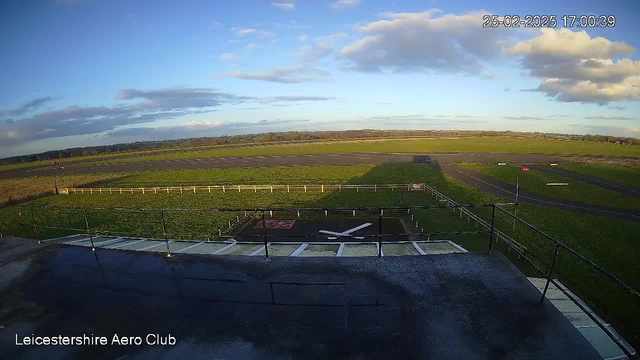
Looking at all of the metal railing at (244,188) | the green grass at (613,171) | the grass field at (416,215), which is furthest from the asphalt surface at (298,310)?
the green grass at (613,171)

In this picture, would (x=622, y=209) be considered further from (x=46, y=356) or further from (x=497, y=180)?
(x=46, y=356)

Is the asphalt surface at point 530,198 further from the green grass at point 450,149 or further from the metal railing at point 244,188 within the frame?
the green grass at point 450,149

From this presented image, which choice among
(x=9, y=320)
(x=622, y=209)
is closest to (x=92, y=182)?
(x=9, y=320)

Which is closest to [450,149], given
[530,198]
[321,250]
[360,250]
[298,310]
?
[530,198]

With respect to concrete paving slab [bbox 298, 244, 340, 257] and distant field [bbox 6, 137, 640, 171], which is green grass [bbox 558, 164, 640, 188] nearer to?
distant field [bbox 6, 137, 640, 171]

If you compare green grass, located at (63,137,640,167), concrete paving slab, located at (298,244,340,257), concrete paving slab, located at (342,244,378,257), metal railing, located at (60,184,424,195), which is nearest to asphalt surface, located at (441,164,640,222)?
metal railing, located at (60,184,424,195)

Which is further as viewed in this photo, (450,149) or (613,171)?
(450,149)

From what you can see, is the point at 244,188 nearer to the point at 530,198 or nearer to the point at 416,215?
the point at 416,215
